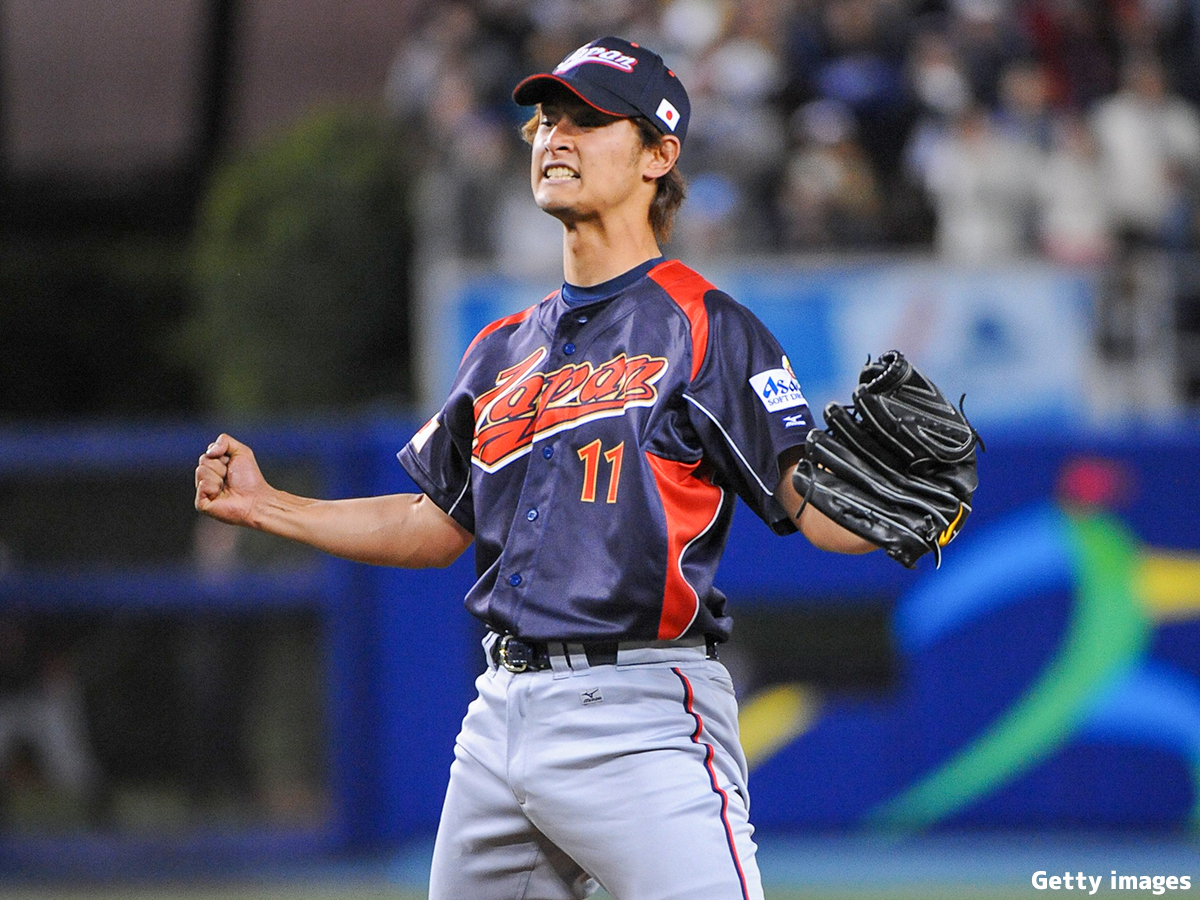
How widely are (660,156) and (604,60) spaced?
7.9 inches

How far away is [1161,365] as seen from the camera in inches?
359

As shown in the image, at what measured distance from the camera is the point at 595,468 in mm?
2918

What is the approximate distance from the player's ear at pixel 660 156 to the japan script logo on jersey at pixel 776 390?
43cm

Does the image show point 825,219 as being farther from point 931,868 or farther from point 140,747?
point 140,747

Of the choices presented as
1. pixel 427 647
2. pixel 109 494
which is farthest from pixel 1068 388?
pixel 109 494

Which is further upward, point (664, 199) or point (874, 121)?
point (874, 121)

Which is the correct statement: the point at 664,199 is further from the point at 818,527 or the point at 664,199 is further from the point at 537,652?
the point at 537,652

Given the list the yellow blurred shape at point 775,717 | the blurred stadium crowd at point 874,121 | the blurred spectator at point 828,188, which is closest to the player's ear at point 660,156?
the yellow blurred shape at point 775,717

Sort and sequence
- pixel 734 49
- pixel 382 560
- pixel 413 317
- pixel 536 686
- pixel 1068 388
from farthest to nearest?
pixel 413 317, pixel 734 49, pixel 1068 388, pixel 382 560, pixel 536 686

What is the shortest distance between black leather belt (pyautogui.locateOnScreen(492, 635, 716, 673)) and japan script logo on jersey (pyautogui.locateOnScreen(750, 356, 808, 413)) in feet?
1.47

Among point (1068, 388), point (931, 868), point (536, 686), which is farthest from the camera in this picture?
point (1068, 388)

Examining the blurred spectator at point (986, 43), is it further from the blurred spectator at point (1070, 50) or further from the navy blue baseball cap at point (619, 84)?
the navy blue baseball cap at point (619, 84)

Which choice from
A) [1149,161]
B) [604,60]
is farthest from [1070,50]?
[604,60]

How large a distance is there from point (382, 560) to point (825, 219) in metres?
6.72
